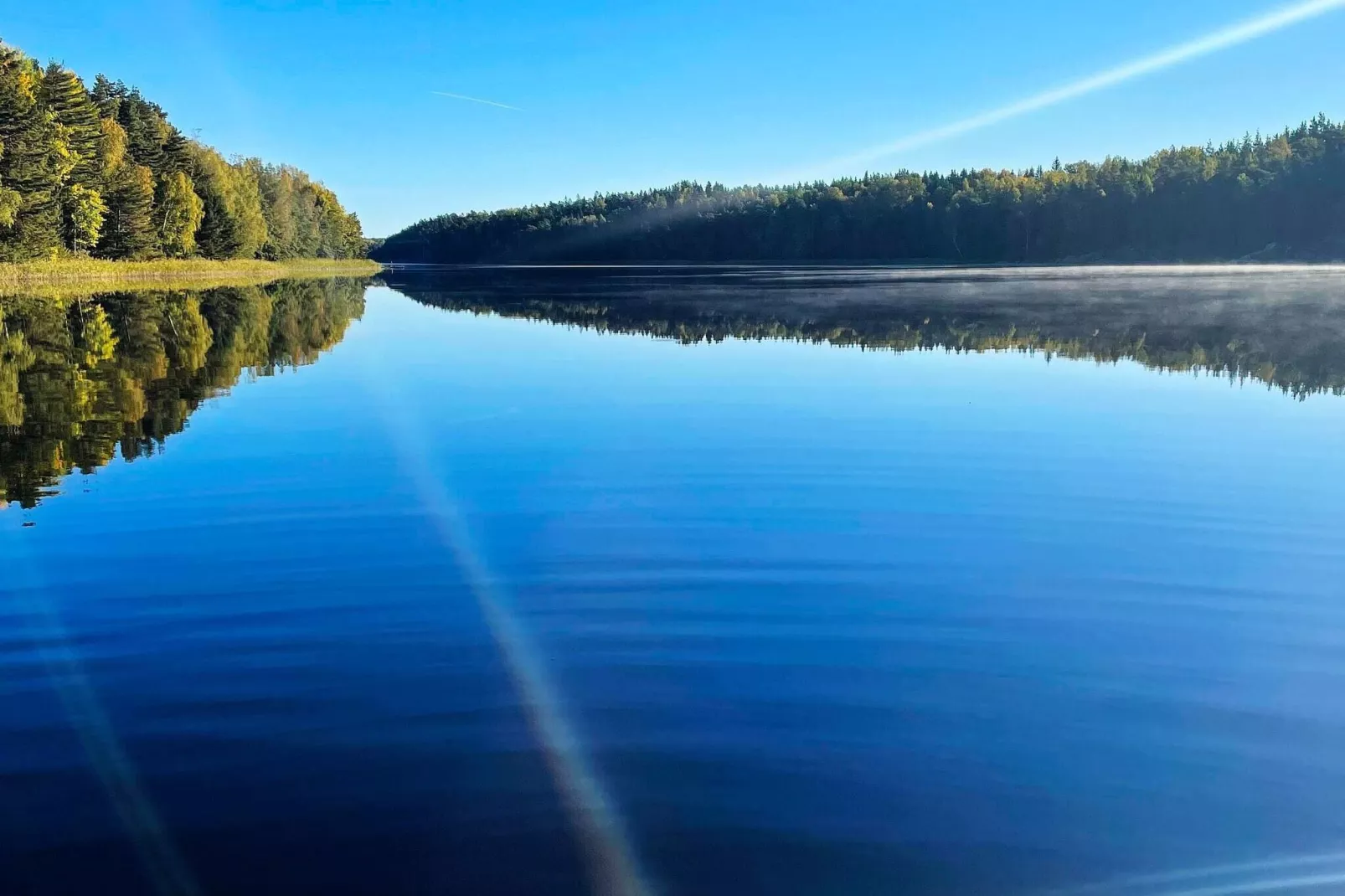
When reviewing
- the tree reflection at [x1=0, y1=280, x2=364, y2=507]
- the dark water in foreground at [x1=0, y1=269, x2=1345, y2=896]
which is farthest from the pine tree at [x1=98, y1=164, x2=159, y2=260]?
the dark water in foreground at [x1=0, y1=269, x2=1345, y2=896]

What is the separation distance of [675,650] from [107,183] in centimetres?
8722

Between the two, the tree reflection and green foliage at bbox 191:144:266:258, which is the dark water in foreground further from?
green foliage at bbox 191:144:266:258

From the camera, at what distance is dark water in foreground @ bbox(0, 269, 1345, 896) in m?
4.69

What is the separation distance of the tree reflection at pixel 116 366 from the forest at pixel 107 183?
19.6m

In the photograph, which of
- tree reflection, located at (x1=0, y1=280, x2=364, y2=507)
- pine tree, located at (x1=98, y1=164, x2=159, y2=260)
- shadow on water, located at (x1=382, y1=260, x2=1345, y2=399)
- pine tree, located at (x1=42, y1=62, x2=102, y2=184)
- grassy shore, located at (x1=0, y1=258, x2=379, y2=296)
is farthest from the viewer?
pine tree, located at (x1=98, y1=164, x2=159, y2=260)

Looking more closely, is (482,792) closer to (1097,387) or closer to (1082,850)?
(1082,850)

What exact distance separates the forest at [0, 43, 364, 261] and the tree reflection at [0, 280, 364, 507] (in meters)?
19.6

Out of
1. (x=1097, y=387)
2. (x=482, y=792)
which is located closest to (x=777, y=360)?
(x=1097, y=387)

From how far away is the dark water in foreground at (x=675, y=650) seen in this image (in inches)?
185

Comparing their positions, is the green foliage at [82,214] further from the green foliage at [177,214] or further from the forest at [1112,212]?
the forest at [1112,212]

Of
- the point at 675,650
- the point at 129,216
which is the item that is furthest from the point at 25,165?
the point at 675,650

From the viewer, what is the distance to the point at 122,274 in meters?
76.3

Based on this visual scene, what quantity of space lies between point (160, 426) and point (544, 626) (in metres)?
11.2

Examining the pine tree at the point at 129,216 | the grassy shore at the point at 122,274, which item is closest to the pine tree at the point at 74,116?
the pine tree at the point at 129,216
